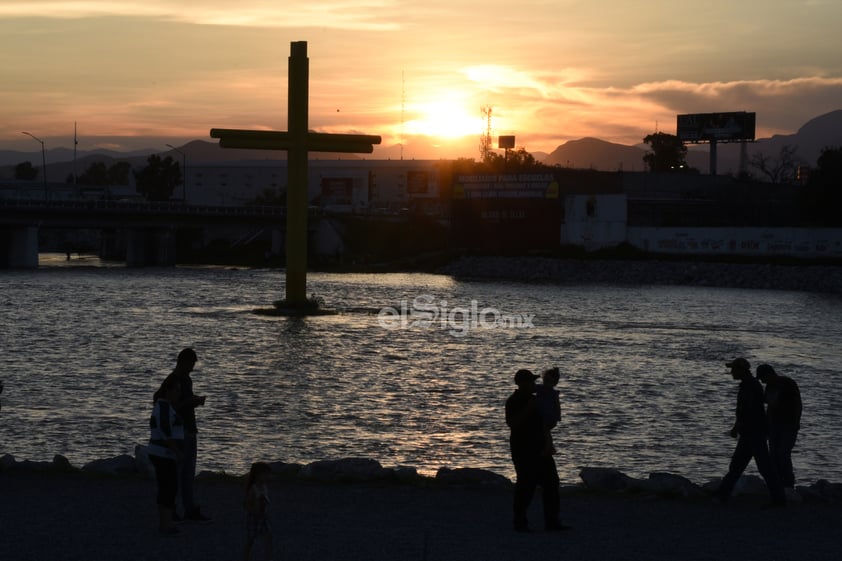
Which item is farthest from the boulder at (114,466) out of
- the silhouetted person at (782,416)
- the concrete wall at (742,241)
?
the concrete wall at (742,241)

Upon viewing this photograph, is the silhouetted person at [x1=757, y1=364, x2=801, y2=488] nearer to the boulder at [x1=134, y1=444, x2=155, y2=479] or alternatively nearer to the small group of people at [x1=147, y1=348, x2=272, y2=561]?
the small group of people at [x1=147, y1=348, x2=272, y2=561]

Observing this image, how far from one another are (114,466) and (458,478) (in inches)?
208

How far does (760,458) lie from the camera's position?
15.8 m

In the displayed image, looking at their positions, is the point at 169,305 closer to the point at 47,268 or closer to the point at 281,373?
the point at 281,373

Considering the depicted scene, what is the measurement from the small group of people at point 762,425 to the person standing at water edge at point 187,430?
7.35 meters

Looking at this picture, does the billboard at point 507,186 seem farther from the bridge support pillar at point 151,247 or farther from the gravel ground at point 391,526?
the gravel ground at point 391,526

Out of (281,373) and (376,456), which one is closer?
(376,456)

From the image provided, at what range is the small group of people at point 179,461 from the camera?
12375 millimetres

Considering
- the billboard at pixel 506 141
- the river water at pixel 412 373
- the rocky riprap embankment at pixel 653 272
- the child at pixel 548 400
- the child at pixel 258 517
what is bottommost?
the river water at pixel 412 373

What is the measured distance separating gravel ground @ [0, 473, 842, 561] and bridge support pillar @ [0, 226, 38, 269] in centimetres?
12836

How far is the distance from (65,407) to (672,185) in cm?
13334

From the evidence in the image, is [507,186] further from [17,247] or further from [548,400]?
[548,400]

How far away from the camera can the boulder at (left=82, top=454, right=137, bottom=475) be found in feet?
56.3

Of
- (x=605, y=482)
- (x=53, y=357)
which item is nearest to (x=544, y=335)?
(x=53, y=357)
